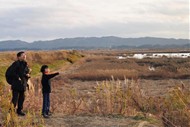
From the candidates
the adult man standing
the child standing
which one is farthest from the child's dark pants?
the adult man standing

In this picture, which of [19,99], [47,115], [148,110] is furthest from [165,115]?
[19,99]

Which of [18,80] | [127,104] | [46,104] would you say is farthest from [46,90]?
[127,104]

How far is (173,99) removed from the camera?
32.0ft

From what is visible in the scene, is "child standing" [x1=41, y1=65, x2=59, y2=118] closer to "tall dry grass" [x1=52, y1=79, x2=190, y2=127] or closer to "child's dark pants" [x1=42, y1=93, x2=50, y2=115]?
"child's dark pants" [x1=42, y1=93, x2=50, y2=115]

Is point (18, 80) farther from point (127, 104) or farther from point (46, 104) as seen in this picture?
point (127, 104)

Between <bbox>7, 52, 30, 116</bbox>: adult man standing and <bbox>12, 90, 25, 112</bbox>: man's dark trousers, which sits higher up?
<bbox>7, 52, 30, 116</bbox>: adult man standing

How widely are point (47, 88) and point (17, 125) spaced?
322 centimetres

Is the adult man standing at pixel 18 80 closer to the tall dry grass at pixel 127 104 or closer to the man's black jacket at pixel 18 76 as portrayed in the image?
the man's black jacket at pixel 18 76

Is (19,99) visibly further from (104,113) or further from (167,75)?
(167,75)

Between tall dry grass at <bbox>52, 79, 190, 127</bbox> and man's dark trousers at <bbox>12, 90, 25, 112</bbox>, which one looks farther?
man's dark trousers at <bbox>12, 90, 25, 112</bbox>

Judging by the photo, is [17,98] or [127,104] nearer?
[17,98]

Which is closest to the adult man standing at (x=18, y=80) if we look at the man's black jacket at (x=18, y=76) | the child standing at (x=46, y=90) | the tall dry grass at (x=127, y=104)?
the man's black jacket at (x=18, y=76)

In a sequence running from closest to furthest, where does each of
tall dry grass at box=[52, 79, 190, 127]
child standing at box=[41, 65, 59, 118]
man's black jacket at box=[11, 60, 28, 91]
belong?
tall dry grass at box=[52, 79, 190, 127], man's black jacket at box=[11, 60, 28, 91], child standing at box=[41, 65, 59, 118]

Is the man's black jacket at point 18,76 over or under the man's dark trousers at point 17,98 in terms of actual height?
over
